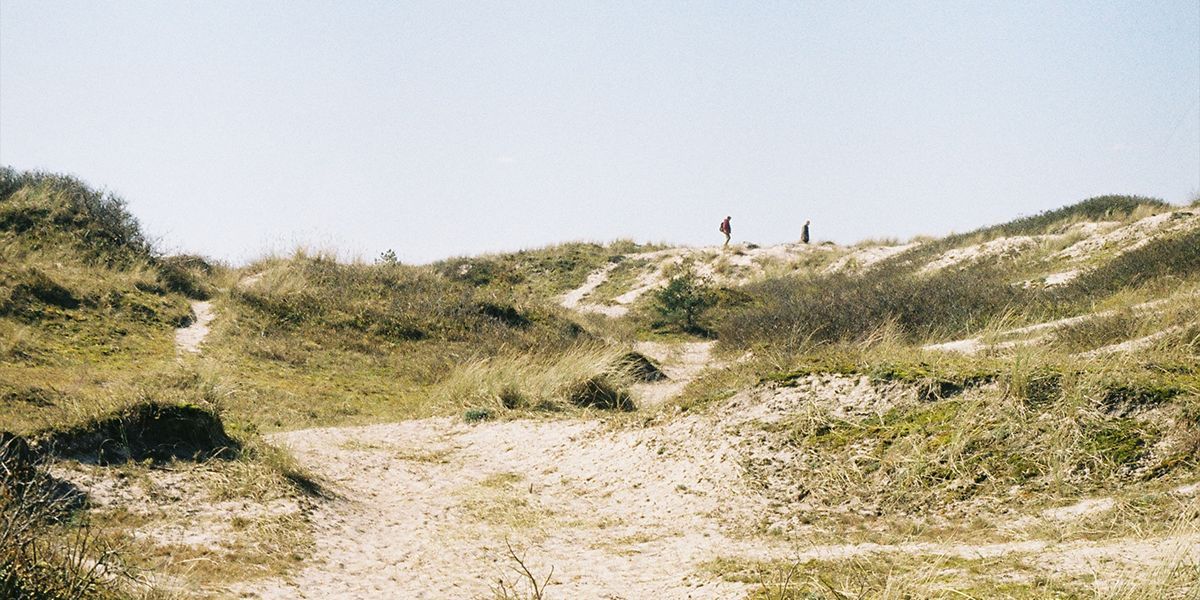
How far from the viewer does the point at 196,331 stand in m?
16.9

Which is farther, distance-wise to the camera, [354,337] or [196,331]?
[354,337]

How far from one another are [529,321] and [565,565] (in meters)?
A: 15.4

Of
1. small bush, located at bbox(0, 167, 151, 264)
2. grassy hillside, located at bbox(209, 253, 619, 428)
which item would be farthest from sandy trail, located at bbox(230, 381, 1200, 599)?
small bush, located at bbox(0, 167, 151, 264)

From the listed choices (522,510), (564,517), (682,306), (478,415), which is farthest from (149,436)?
(682,306)

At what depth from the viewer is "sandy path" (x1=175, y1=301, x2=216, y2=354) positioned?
15.6 m

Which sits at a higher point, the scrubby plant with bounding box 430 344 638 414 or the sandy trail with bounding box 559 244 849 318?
the sandy trail with bounding box 559 244 849 318

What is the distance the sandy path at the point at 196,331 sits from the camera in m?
15.6

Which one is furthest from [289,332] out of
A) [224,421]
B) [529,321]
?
[224,421]

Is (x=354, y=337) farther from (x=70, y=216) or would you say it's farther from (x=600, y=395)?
(x=70, y=216)

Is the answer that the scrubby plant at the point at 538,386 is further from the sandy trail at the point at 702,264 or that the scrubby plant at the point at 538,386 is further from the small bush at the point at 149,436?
the sandy trail at the point at 702,264

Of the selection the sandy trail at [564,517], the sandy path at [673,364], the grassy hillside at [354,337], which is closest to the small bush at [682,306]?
the sandy path at [673,364]

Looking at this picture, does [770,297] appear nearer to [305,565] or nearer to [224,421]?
[224,421]

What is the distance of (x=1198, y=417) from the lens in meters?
6.84

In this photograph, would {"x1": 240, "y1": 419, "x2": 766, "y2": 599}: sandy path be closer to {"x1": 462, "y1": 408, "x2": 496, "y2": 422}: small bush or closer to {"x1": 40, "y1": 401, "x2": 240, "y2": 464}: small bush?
{"x1": 462, "y1": 408, "x2": 496, "y2": 422}: small bush
